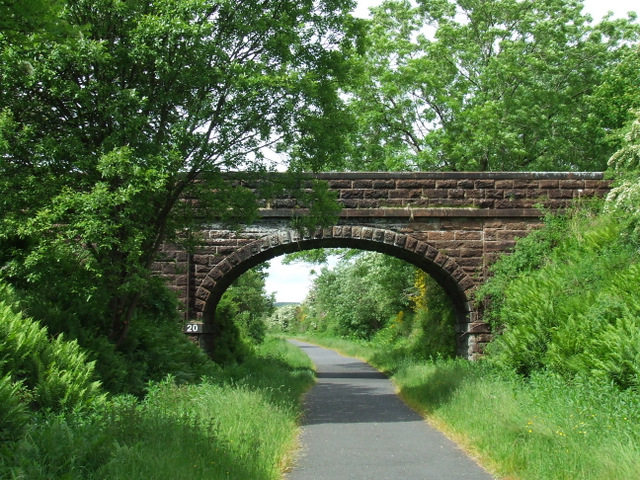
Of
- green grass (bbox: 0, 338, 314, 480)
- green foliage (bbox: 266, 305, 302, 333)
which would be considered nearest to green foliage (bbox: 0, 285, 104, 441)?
green grass (bbox: 0, 338, 314, 480)

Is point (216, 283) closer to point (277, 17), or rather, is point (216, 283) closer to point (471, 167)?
point (277, 17)

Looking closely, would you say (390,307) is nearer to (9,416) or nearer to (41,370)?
(41,370)

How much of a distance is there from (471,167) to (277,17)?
15.5 meters

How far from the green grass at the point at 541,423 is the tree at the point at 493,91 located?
1560cm

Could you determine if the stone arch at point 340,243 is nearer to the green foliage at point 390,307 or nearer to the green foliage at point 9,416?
the green foliage at point 390,307

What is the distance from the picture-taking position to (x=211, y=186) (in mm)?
11852

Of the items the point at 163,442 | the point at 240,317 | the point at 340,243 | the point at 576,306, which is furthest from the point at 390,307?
the point at 163,442

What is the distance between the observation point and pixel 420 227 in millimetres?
16766

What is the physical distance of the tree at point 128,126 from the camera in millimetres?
9906

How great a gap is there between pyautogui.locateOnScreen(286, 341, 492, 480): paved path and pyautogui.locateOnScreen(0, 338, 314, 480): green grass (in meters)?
0.41

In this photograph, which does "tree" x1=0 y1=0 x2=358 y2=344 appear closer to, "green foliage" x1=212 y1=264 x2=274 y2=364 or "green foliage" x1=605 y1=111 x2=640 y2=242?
"green foliage" x1=605 y1=111 x2=640 y2=242

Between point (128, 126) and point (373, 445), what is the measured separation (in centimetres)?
535

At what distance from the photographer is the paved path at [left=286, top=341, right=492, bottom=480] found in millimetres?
7207

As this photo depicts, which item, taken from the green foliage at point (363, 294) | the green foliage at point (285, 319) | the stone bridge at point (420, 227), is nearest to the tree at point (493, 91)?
the green foliage at point (363, 294)
